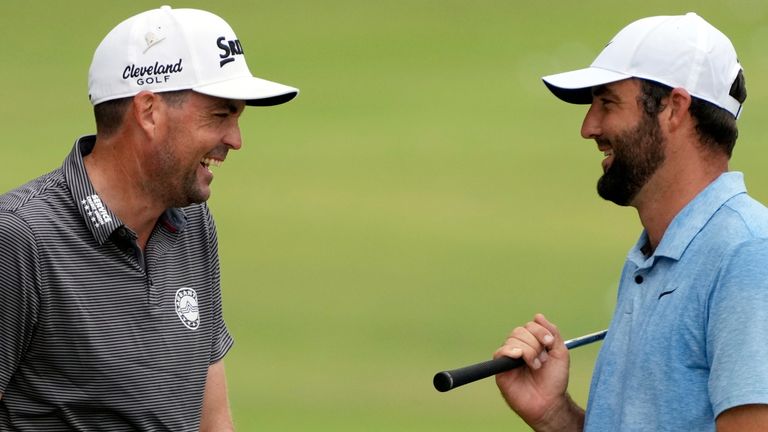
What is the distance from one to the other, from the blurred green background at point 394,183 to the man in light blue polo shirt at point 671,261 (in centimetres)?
449

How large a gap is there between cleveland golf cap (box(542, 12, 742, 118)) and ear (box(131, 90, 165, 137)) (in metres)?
0.92

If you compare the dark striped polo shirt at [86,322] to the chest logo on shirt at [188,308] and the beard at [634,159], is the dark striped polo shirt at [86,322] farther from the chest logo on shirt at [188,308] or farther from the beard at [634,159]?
the beard at [634,159]

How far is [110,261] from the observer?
321 cm

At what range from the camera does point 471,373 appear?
310cm

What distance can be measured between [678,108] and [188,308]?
1196mm

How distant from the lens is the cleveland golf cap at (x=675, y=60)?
10.2ft

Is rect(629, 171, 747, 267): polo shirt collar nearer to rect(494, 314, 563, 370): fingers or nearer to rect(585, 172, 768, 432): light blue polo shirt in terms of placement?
rect(585, 172, 768, 432): light blue polo shirt

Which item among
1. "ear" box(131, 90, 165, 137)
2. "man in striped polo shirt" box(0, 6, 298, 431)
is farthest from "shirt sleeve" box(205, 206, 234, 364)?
"ear" box(131, 90, 165, 137)

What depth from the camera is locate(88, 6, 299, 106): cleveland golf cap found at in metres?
3.32

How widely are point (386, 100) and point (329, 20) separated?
1.29 meters

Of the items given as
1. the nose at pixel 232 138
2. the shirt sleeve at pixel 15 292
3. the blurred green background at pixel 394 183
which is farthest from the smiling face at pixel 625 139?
the blurred green background at pixel 394 183

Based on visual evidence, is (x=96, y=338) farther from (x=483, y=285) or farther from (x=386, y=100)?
(x=386, y=100)

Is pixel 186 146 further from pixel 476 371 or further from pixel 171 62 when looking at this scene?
pixel 476 371

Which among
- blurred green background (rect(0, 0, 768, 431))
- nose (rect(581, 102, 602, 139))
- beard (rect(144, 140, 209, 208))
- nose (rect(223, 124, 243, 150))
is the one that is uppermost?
nose (rect(223, 124, 243, 150))
